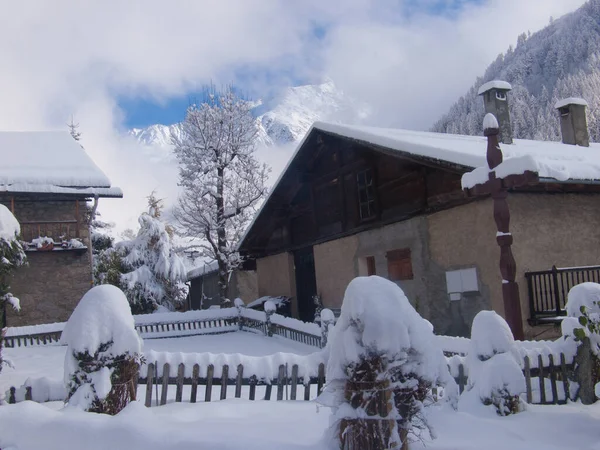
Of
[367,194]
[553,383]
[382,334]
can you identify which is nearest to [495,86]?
[367,194]

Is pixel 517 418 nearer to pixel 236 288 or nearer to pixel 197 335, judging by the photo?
pixel 197 335

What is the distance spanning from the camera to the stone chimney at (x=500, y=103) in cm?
1437

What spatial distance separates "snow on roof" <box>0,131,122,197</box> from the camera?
1775 centimetres

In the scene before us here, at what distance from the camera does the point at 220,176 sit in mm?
20906

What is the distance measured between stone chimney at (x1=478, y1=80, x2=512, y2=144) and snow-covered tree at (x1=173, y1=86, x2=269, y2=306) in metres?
10.1

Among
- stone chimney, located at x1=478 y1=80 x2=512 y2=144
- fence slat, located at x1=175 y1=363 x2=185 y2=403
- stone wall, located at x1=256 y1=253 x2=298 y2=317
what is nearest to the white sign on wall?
stone chimney, located at x1=478 y1=80 x2=512 y2=144

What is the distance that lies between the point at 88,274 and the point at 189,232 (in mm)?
4457

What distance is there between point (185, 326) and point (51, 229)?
19.1 ft

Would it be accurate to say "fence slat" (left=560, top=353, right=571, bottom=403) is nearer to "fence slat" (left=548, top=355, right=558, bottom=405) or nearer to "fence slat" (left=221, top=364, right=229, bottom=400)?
"fence slat" (left=548, top=355, right=558, bottom=405)

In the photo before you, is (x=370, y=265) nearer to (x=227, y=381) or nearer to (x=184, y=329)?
(x=184, y=329)

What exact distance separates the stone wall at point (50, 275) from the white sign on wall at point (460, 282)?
12.6 m

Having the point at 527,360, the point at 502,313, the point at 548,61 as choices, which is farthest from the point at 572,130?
the point at 548,61

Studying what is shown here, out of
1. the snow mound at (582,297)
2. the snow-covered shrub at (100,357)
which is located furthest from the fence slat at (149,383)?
the snow mound at (582,297)

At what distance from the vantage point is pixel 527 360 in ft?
18.9
